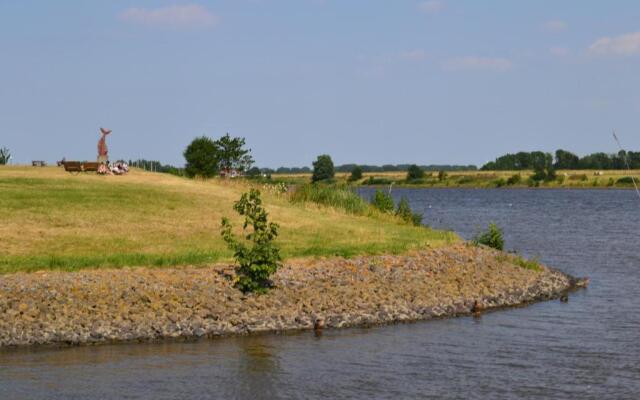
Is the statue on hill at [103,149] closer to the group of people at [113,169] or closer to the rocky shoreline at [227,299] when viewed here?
the group of people at [113,169]

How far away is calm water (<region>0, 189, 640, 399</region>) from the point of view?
19.8 metres

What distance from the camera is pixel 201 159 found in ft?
207

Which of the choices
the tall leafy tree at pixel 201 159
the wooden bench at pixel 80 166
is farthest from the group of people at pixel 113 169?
the tall leafy tree at pixel 201 159

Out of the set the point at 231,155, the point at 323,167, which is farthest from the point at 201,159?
the point at 323,167

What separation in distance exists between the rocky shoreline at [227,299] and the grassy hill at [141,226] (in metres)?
1.60

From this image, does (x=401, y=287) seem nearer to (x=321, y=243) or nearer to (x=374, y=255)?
(x=374, y=255)

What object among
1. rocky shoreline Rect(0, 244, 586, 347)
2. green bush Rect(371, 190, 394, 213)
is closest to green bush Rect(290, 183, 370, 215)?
green bush Rect(371, 190, 394, 213)

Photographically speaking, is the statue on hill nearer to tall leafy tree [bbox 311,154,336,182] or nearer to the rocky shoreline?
the rocky shoreline

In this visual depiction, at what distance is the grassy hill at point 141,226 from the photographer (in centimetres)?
3025

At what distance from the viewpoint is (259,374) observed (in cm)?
2112

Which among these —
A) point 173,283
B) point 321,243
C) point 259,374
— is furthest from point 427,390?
point 321,243

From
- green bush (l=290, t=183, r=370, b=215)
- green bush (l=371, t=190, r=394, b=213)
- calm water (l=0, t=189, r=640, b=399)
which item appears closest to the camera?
calm water (l=0, t=189, r=640, b=399)

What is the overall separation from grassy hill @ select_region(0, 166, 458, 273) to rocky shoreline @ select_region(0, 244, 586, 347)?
5.25 feet

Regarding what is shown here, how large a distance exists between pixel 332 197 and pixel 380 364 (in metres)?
29.1
